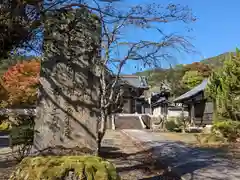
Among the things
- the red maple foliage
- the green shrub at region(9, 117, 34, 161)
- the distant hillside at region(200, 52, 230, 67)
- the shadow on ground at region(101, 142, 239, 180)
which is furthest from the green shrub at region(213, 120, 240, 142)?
the red maple foliage

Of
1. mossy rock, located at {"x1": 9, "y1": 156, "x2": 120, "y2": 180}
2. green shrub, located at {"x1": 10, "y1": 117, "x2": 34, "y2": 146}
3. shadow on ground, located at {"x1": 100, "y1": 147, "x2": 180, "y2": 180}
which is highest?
green shrub, located at {"x1": 10, "y1": 117, "x2": 34, "y2": 146}

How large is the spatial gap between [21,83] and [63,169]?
26.8m

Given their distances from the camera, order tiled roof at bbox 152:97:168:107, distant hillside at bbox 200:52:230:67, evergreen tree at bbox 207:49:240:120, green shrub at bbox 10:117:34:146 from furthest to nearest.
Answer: tiled roof at bbox 152:97:168:107 → distant hillside at bbox 200:52:230:67 → evergreen tree at bbox 207:49:240:120 → green shrub at bbox 10:117:34:146

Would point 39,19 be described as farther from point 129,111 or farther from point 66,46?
point 129,111

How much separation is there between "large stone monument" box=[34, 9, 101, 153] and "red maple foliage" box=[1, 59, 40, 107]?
78.5 ft

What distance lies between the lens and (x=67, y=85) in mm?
6371

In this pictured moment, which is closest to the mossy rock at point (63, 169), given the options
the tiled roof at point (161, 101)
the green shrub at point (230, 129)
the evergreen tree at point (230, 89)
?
the green shrub at point (230, 129)

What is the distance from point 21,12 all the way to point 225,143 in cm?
1396

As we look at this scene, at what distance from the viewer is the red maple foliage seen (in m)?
29.9

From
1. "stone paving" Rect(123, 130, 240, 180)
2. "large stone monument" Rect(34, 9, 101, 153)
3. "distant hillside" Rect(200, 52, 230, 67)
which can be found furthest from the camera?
"distant hillside" Rect(200, 52, 230, 67)

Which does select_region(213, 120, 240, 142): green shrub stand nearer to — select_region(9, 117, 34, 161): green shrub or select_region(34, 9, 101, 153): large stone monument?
select_region(9, 117, 34, 161): green shrub

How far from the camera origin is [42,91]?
629 cm

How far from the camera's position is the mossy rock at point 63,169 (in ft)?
16.0

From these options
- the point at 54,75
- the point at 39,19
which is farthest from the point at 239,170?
the point at 39,19
